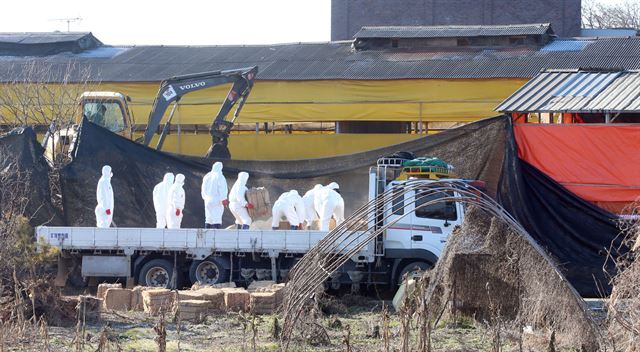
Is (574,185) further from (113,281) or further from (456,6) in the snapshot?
(456,6)

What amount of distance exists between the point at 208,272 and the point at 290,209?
2.02m

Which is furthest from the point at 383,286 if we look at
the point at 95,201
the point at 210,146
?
the point at 210,146

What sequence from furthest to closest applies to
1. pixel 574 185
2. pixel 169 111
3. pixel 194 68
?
pixel 194 68 → pixel 169 111 → pixel 574 185

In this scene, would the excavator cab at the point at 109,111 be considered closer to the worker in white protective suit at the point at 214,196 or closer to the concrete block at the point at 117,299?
the worker in white protective suit at the point at 214,196

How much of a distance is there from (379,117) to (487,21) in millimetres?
17377

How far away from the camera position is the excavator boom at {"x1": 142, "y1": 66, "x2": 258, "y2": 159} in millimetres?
28891

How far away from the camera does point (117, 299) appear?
17.2 m

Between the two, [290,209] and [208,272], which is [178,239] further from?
[290,209]

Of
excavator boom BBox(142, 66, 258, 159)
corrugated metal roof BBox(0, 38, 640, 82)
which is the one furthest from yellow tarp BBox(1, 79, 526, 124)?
excavator boom BBox(142, 66, 258, 159)

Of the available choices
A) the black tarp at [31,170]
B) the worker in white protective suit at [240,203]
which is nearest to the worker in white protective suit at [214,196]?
the worker in white protective suit at [240,203]

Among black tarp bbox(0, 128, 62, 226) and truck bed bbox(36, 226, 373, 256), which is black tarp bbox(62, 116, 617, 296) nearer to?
black tarp bbox(0, 128, 62, 226)

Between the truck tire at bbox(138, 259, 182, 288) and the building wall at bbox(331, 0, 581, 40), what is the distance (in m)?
30.1

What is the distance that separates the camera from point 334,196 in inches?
789

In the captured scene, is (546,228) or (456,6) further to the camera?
(456,6)
